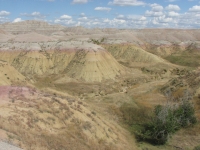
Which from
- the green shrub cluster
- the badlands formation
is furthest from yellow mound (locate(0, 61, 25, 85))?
the green shrub cluster

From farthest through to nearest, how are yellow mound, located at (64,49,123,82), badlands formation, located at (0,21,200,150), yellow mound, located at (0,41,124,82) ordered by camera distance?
A: yellow mound, located at (0,41,124,82) < yellow mound, located at (64,49,123,82) < badlands formation, located at (0,21,200,150)

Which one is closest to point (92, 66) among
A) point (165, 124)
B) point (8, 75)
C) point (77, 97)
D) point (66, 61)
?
point (66, 61)

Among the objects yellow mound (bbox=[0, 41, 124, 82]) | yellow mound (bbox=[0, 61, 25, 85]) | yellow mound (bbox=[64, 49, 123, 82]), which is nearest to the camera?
yellow mound (bbox=[0, 61, 25, 85])

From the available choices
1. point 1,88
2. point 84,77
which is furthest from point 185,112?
point 84,77

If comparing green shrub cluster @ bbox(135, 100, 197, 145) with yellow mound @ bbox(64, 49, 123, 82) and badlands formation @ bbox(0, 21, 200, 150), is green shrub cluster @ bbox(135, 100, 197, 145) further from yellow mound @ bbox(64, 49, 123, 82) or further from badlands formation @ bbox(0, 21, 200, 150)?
yellow mound @ bbox(64, 49, 123, 82)

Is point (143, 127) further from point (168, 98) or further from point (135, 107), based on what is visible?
point (168, 98)

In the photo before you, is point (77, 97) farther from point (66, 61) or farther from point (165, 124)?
point (66, 61)

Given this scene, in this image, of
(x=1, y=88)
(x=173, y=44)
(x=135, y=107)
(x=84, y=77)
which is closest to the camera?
(x=1, y=88)

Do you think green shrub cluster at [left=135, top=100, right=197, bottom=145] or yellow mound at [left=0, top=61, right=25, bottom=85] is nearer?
green shrub cluster at [left=135, top=100, right=197, bottom=145]
